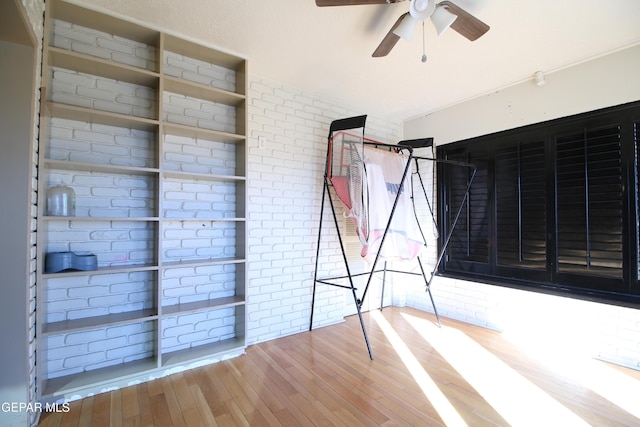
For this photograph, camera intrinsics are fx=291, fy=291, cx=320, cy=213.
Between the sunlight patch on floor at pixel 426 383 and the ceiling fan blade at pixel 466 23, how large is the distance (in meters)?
2.19

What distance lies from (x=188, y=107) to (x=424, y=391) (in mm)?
2651

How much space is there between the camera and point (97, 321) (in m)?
1.83

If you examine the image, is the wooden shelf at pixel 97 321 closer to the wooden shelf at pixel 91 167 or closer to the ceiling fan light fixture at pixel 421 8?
the wooden shelf at pixel 91 167

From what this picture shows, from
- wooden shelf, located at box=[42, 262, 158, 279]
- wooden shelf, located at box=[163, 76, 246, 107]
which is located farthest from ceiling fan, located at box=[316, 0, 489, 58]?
wooden shelf, located at box=[42, 262, 158, 279]

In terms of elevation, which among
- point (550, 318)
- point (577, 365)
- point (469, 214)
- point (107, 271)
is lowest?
point (577, 365)

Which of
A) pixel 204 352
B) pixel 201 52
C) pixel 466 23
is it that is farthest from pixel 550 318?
pixel 201 52

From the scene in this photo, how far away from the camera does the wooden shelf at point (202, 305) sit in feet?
6.70

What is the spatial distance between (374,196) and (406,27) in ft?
4.00

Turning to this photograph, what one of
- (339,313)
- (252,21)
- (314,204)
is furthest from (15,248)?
(339,313)

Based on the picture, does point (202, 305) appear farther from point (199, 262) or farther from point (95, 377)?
point (95, 377)

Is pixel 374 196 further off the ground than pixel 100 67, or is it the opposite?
pixel 100 67

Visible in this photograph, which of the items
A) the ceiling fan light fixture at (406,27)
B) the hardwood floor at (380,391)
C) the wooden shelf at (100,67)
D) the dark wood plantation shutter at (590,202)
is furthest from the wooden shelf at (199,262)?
the dark wood plantation shutter at (590,202)

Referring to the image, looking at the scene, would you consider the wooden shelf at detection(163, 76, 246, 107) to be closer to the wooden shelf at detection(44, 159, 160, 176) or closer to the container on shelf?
the wooden shelf at detection(44, 159, 160, 176)

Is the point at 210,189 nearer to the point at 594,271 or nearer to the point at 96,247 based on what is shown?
the point at 96,247
